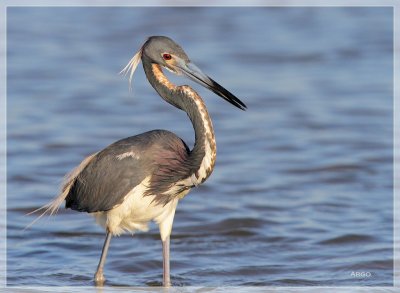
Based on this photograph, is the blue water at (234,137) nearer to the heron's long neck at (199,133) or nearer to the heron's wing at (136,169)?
the heron's wing at (136,169)

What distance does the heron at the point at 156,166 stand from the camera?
22.6 ft

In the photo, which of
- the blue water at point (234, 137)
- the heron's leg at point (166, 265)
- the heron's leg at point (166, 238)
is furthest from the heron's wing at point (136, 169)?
the blue water at point (234, 137)

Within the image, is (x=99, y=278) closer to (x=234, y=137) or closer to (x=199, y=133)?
(x=199, y=133)

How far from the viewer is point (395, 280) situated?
7562 millimetres

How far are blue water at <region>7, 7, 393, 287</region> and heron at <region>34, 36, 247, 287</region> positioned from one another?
0.58m

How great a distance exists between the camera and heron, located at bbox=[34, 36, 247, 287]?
271 inches

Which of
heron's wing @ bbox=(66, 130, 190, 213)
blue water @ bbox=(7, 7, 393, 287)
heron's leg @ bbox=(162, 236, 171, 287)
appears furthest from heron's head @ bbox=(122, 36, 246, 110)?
blue water @ bbox=(7, 7, 393, 287)

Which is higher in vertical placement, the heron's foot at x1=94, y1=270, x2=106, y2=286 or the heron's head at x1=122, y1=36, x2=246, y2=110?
the heron's head at x1=122, y1=36, x2=246, y2=110

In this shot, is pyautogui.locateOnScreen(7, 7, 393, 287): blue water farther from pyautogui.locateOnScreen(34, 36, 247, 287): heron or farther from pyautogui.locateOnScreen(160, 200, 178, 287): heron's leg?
pyautogui.locateOnScreen(34, 36, 247, 287): heron

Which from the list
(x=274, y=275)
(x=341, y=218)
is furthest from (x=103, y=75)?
(x=274, y=275)

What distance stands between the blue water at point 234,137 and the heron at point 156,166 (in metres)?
0.58

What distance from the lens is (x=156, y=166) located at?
7.00 metres

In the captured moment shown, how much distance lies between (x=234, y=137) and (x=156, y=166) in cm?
492

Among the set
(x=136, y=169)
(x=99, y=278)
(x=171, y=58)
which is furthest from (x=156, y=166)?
(x=99, y=278)
